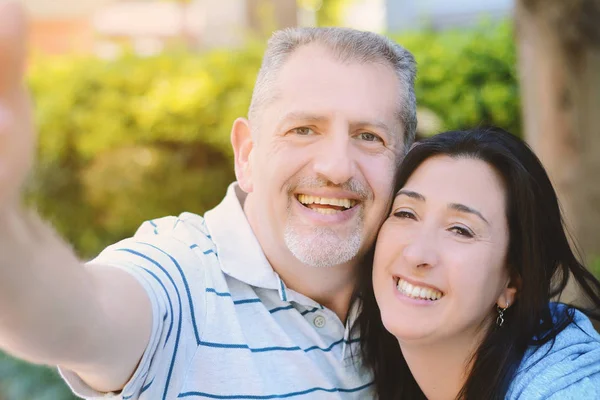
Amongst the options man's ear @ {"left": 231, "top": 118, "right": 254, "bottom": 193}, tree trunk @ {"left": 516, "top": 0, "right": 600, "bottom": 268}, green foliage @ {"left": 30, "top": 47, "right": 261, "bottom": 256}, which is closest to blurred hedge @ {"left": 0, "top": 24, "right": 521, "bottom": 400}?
green foliage @ {"left": 30, "top": 47, "right": 261, "bottom": 256}

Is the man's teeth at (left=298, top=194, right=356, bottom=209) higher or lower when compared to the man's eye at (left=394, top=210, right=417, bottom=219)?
higher

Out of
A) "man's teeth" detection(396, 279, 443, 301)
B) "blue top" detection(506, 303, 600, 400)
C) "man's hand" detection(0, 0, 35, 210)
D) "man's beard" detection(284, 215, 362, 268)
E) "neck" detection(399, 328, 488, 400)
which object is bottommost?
"neck" detection(399, 328, 488, 400)

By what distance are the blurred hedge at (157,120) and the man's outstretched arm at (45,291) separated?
141 inches

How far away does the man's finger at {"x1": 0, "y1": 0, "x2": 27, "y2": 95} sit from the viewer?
40.4 inches

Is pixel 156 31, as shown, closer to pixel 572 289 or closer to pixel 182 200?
pixel 182 200

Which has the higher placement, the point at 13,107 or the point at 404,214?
the point at 13,107

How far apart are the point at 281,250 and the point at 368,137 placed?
0.43m

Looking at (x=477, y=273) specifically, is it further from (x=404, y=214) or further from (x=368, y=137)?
(x=368, y=137)

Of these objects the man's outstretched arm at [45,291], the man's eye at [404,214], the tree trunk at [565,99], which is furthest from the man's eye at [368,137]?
the tree trunk at [565,99]

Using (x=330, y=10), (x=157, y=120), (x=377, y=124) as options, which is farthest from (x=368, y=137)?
(x=330, y=10)

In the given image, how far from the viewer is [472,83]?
5.07 m

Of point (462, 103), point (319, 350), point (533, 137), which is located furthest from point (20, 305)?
point (462, 103)

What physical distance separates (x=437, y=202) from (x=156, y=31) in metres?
9.89

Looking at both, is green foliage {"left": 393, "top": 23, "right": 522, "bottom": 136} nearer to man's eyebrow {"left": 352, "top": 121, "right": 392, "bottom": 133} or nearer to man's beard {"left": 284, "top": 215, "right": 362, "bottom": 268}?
man's eyebrow {"left": 352, "top": 121, "right": 392, "bottom": 133}
